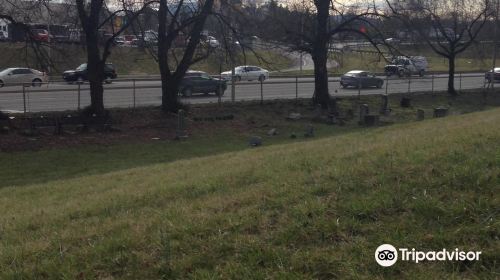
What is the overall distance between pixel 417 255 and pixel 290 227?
107 cm

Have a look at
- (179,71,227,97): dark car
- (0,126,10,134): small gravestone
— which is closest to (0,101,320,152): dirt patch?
(0,126,10,134): small gravestone

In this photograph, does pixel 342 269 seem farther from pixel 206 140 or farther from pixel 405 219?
pixel 206 140

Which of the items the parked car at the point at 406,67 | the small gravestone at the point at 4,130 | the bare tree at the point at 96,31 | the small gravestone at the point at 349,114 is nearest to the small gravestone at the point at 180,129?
the bare tree at the point at 96,31

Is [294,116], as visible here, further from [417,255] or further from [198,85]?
[417,255]

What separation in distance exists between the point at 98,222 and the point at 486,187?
146 inches

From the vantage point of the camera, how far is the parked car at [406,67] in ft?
102

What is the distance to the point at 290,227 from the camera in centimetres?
479

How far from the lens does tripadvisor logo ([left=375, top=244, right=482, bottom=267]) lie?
4.06m

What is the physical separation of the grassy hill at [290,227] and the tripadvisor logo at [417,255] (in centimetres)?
6

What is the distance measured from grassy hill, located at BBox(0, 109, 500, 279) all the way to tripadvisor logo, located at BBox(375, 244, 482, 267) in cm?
6

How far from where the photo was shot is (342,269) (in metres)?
4.05

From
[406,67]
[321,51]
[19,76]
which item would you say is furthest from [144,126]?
[19,76]

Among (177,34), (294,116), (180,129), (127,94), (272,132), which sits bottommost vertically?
(272,132)

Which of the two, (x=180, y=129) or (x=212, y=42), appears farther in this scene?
(x=212, y=42)
